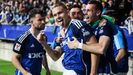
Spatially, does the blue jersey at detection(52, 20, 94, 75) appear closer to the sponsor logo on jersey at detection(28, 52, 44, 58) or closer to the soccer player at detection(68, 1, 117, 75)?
the soccer player at detection(68, 1, 117, 75)

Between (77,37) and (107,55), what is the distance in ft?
2.16

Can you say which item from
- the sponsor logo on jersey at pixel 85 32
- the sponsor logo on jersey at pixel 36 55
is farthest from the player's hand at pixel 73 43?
the sponsor logo on jersey at pixel 36 55

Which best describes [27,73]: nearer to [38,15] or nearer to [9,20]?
[38,15]

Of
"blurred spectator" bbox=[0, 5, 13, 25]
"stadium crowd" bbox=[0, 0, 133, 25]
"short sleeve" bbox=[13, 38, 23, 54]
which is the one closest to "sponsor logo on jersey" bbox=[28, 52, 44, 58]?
"short sleeve" bbox=[13, 38, 23, 54]

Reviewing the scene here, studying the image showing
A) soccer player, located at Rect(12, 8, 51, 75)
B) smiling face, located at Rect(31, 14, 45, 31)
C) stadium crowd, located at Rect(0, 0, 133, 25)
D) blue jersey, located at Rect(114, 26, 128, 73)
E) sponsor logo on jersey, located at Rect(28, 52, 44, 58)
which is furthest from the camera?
stadium crowd, located at Rect(0, 0, 133, 25)

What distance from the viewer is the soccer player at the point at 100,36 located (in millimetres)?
5234

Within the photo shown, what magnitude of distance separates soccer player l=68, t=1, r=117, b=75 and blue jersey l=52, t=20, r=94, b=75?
0.29ft

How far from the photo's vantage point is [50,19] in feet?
55.9

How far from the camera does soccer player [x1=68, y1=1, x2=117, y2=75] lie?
5.23 meters

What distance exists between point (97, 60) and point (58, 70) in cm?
1099

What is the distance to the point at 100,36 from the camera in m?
5.46

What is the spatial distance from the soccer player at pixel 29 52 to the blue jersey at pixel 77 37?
1343mm

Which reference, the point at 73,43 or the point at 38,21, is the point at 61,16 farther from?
the point at 38,21

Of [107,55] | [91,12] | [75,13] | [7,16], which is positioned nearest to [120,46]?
[107,55]
